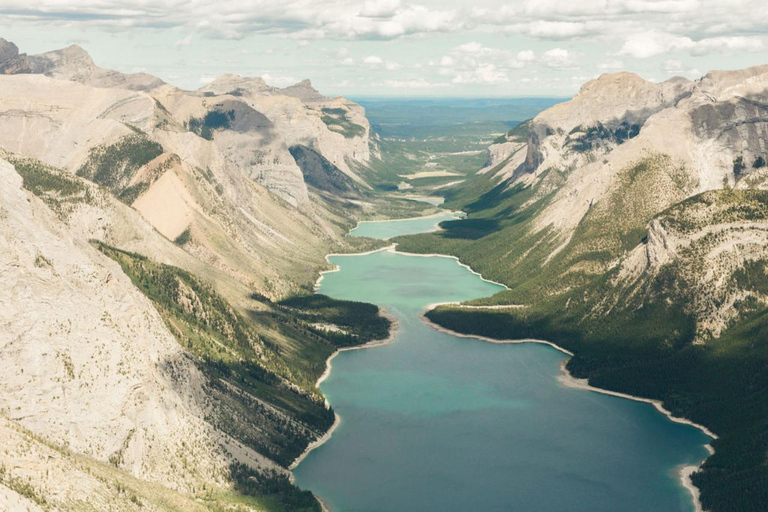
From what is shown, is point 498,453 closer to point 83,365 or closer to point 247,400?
point 247,400

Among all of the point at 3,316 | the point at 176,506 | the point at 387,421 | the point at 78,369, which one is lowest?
the point at 387,421

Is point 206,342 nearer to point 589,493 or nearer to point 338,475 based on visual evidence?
point 338,475

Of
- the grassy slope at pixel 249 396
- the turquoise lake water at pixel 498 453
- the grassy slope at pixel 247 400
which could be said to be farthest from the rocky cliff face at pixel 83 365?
the turquoise lake water at pixel 498 453

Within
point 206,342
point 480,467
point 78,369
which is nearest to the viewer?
point 78,369

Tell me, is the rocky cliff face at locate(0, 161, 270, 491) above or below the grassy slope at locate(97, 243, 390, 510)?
above

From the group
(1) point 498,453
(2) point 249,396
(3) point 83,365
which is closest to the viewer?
(3) point 83,365

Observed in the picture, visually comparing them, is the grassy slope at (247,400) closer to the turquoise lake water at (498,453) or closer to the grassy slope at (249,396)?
the grassy slope at (249,396)

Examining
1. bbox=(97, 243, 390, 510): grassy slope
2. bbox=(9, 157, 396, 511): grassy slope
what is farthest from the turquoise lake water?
bbox=(9, 157, 396, 511): grassy slope

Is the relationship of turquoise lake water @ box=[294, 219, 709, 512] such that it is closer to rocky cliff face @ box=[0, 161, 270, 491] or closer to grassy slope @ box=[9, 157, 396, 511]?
grassy slope @ box=[9, 157, 396, 511]

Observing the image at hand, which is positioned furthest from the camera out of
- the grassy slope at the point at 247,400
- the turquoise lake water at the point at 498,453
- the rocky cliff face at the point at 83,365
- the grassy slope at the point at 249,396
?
the turquoise lake water at the point at 498,453

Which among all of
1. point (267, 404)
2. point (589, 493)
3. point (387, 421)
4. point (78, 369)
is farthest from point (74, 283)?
point (589, 493)

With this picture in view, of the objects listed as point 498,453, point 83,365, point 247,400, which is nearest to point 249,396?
point 247,400
